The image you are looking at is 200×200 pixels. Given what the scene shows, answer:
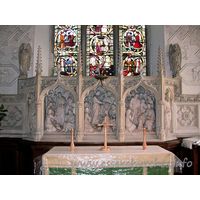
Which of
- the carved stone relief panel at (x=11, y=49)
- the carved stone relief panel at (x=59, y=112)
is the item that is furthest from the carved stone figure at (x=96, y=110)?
the carved stone relief panel at (x=11, y=49)

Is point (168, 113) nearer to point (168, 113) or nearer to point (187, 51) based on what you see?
point (168, 113)

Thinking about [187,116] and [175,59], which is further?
[175,59]

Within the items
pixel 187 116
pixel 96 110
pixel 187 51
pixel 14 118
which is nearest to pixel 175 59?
pixel 187 51

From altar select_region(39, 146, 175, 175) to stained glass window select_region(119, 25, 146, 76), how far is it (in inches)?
211

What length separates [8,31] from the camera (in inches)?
326

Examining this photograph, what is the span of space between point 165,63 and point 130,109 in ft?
8.28

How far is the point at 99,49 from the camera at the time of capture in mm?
9383

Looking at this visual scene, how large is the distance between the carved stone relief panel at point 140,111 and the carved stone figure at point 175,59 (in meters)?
1.59

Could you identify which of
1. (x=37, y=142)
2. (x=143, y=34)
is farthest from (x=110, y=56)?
(x=37, y=142)

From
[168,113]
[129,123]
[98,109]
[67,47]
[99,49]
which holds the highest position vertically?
[67,47]

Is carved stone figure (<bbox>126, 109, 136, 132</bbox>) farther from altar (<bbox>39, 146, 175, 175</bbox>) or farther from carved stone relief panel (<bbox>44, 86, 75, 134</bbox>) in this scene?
altar (<bbox>39, 146, 175, 175</bbox>)

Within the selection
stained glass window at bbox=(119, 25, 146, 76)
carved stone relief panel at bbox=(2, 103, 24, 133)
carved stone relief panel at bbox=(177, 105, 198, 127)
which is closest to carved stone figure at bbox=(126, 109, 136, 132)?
carved stone relief panel at bbox=(177, 105, 198, 127)

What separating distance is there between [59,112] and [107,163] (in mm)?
2995

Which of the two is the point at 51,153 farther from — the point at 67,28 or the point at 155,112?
the point at 67,28
